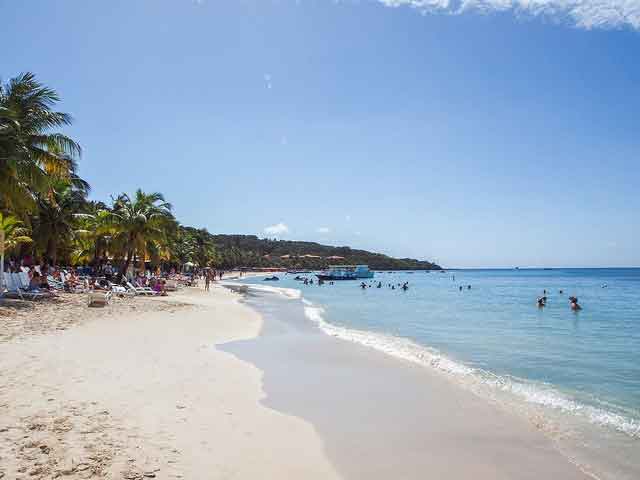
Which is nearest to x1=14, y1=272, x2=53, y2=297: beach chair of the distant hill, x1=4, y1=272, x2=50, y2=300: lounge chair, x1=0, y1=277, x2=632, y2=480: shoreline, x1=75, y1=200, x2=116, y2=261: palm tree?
x1=4, y1=272, x2=50, y2=300: lounge chair

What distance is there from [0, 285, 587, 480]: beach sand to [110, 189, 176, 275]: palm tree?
20.6 meters

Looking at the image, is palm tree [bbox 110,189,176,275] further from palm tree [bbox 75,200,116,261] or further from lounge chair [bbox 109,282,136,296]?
lounge chair [bbox 109,282,136,296]

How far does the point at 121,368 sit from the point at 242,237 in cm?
18602

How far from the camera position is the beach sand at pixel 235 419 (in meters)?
4.36

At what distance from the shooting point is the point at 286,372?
9047mm

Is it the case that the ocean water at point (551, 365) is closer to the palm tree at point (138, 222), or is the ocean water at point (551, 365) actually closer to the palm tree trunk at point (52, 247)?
the palm tree at point (138, 222)

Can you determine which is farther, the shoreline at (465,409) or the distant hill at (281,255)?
the distant hill at (281,255)

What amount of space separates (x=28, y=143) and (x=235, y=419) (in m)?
16.5

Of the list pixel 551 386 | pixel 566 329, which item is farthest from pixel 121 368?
pixel 566 329

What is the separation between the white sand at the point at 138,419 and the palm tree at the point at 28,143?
9020mm

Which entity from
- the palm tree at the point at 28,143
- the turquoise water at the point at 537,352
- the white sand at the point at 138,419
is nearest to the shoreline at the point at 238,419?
the white sand at the point at 138,419

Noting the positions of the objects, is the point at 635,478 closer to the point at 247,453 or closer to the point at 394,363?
the point at 247,453

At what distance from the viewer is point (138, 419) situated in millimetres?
5324

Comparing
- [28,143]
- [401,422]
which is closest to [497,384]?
[401,422]
